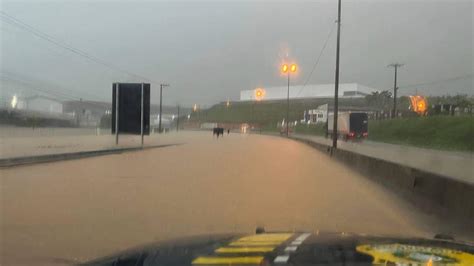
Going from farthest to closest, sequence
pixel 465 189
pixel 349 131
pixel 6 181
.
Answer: pixel 349 131 → pixel 6 181 → pixel 465 189

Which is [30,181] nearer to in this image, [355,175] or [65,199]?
[65,199]

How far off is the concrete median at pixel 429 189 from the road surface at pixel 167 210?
332mm

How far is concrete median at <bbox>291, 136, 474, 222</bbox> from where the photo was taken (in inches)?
396

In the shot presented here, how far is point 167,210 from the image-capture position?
426 inches

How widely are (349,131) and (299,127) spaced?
201 feet

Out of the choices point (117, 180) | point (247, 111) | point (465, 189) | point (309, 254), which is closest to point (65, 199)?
point (117, 180)

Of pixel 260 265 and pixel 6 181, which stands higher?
pixel 260 265

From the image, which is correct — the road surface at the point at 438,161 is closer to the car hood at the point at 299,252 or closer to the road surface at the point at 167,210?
the road surface at the point at 167,210

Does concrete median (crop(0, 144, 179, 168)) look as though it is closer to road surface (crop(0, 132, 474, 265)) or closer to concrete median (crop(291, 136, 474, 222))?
road surface (crop(0, 132, 474, 265))

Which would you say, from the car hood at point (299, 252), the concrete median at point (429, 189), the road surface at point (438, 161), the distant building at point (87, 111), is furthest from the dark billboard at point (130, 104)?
the car hood at point (299, 252)

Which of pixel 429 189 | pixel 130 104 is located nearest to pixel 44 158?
pixel 130 104

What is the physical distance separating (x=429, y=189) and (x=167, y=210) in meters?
5.35

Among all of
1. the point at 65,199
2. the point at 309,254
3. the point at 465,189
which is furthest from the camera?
the point at 65,199

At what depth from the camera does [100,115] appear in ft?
222
